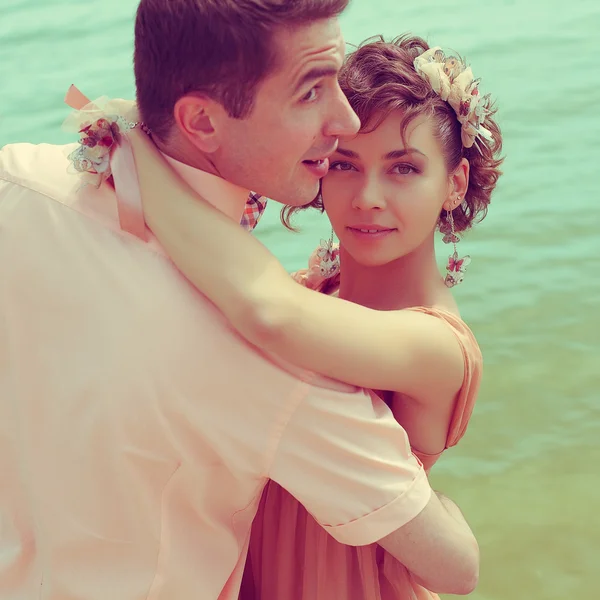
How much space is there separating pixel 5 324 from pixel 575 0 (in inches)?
361

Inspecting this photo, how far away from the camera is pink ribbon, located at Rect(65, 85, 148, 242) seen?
1.75 meters

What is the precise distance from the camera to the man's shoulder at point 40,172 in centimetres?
180

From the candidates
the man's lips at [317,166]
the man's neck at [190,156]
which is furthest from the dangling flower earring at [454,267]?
the man's neck at [190,156]

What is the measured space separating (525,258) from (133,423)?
388 cm

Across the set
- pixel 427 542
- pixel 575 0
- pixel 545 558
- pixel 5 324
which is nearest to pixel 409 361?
pixel 427 542

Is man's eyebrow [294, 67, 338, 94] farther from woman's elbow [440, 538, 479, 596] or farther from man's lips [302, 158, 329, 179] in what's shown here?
woman's elbow [440, 538, 479, 596]

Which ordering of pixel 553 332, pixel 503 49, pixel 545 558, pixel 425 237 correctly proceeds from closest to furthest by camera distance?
pixel 425 237 < pixel 545 558 < pixel 553 332 < pixel 503 49

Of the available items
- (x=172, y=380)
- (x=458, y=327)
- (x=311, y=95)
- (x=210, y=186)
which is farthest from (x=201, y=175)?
(x=458, y=327)

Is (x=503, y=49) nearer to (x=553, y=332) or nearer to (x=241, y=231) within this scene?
(x=553, y=332)

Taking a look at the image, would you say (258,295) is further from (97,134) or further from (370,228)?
(370,228)

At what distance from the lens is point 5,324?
5.86 feet

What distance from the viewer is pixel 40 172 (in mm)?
1829

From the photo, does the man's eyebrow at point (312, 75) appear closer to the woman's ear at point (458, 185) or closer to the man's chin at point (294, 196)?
the man's chin at point (294, 196)

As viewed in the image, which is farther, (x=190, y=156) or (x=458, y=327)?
(x=458, y=327)
